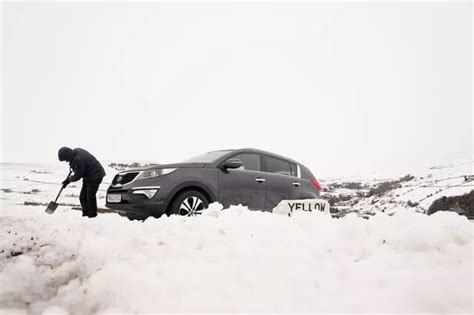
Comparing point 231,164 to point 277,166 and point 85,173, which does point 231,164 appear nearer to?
point 277,166

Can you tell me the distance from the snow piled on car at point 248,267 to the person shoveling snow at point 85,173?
3939 mm

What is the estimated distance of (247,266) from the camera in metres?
2.57

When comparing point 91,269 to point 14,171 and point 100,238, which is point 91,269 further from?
point 14,171

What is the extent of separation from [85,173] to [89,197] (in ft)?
1.71

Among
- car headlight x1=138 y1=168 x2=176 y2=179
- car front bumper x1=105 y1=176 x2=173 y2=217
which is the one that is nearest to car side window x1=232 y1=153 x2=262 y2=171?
car headlight x1=138 y1=168 x2=176 y2=179

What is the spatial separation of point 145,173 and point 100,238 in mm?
2647

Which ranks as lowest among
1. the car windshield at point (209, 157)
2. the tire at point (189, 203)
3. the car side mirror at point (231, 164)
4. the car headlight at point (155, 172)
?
the tire at point (189, 203)

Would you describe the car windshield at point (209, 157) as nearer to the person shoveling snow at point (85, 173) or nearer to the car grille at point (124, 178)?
the car grille at point (124, 178)

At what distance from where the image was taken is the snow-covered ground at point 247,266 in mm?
2152

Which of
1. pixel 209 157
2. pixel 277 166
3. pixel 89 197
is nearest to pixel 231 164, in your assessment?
pixel 209 157

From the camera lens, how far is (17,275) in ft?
8.91

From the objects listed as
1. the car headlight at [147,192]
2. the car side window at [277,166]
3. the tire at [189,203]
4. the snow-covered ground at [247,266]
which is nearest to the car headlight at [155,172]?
the car headlight at [147,192]

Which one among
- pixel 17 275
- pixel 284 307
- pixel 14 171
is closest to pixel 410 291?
pixel 284 307

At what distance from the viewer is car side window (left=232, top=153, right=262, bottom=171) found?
657cm
